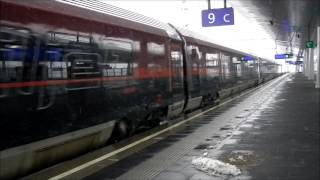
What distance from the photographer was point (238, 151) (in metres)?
9.28

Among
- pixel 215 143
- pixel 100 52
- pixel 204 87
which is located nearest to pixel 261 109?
pixel 204 87

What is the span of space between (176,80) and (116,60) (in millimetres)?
5137

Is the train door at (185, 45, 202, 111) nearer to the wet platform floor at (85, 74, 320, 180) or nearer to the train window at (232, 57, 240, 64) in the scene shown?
Answer: the wet platform floor at (85, 74, 320, 180)

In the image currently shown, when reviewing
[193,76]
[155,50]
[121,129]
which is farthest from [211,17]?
[121,129]

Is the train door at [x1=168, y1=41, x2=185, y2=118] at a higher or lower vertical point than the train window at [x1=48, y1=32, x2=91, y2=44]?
lower

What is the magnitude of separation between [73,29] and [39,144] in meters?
1.92

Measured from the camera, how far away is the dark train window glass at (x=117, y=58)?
29.8ft

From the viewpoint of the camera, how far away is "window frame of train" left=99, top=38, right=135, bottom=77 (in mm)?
9008

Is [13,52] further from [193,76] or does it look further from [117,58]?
[193,76]

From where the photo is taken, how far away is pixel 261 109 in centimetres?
1888

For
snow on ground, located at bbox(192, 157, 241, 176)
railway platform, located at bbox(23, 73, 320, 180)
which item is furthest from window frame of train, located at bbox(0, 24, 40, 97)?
snow on ground, located at bbox(192, 157, 241, 176)

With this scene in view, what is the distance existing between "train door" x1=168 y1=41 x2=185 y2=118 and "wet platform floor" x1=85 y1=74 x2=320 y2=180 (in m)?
0.82

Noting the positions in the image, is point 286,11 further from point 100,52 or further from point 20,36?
point 20,36

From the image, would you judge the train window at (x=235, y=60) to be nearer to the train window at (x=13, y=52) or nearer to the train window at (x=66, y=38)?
the train window at (x=66, y=38)
